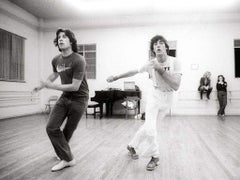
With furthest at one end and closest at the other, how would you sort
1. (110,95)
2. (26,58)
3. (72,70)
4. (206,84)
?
(26,58) → (206,84) → (110,95) → (72,70)

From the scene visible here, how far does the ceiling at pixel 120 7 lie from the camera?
26.3ft

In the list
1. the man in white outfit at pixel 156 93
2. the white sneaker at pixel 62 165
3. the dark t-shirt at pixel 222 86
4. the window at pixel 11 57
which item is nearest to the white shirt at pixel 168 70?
the man in white outfit at pixel 156 93

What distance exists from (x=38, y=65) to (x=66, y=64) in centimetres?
799

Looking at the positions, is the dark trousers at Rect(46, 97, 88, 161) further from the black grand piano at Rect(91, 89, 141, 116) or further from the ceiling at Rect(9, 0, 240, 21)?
the ceiling at Rect(9, 0, 240, 21)

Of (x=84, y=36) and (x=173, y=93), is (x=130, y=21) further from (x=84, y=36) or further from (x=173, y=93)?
(x=173, y=93)

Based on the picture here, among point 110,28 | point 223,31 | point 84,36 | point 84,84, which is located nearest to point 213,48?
point 223,31

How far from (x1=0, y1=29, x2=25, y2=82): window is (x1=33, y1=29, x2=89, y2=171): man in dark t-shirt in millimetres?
5790

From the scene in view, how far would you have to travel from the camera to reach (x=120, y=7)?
852cm

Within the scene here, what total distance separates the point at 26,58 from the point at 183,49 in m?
5.75

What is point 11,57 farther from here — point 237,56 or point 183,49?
point 237,56

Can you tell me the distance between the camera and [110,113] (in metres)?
9.63

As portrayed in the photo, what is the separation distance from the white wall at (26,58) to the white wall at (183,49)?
2147 mm

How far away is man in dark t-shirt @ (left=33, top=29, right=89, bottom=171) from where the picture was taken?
255 centimetres

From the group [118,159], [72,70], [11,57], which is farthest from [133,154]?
[11,57]
